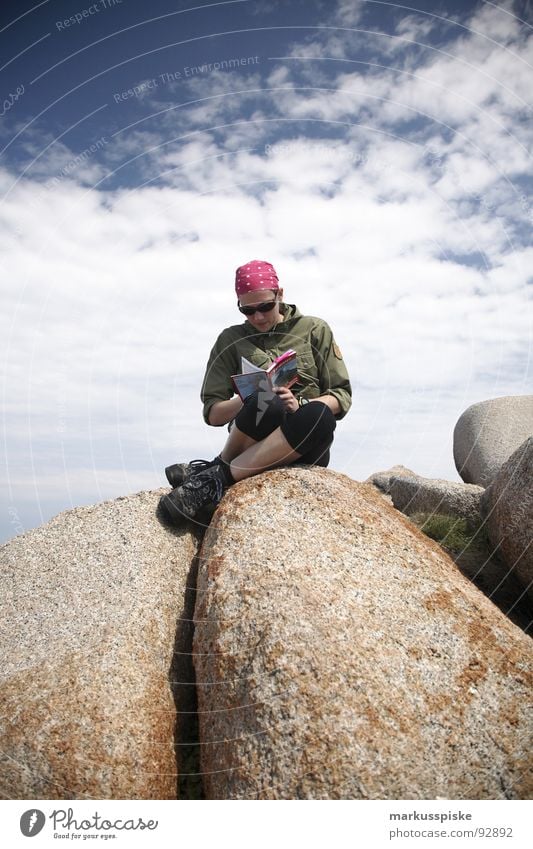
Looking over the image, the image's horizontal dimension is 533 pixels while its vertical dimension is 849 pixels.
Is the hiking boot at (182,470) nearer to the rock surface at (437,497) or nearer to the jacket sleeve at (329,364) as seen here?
the jacket sleeve at (329,364)

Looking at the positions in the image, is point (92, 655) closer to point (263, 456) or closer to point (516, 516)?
point (263, 456)

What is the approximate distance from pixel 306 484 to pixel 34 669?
3.37 metres

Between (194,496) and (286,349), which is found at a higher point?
(286,349)

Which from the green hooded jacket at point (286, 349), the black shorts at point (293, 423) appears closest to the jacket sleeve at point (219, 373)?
the green hooded jacket at point (286, 349)

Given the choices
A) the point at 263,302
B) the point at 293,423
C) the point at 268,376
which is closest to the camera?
the point at 268,376

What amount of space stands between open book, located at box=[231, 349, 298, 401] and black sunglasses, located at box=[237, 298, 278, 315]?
2.71ft

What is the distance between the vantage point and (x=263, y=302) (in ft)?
22.4

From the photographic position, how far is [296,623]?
4668mm

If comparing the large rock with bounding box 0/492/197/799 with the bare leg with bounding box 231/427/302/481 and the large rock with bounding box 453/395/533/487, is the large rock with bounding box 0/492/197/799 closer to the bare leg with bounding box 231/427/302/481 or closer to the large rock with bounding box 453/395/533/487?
the bare leg with bounding box 231/427/302/481

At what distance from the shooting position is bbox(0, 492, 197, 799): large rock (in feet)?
14.7

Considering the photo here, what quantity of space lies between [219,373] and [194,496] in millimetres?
1803

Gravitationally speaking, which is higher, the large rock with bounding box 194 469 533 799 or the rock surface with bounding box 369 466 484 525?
the rock surface with bounding box 369 466 484 525

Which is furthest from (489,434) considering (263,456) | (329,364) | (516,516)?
(263,456)

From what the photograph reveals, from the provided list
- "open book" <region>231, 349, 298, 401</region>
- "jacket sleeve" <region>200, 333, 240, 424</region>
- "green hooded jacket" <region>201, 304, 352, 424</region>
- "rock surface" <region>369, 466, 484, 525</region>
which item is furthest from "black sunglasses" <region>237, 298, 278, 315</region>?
"rock surface" <region>369, 466, 484, 525</region>
